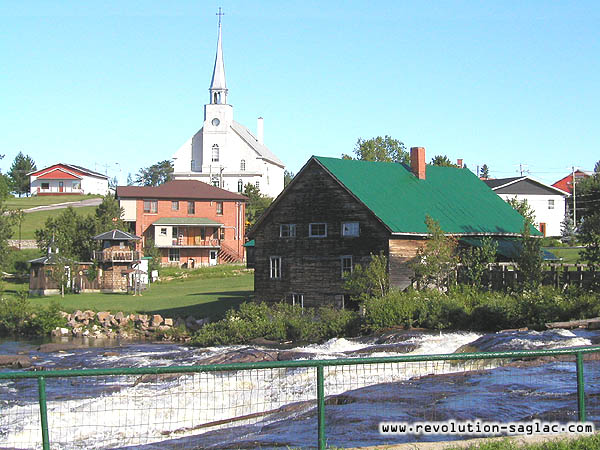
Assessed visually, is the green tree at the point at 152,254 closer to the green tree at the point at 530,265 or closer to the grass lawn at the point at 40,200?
the green tree at the point at 530,265

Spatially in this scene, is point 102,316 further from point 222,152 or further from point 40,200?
point 40,200

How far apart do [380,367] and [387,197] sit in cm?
2384

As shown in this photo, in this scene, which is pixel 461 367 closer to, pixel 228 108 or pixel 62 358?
pixel 62 358

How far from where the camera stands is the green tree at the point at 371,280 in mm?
38688

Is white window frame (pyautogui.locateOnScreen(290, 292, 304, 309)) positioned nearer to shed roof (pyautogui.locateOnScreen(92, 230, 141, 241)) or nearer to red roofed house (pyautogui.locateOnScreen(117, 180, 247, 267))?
shed roof (pyautogui.locateOnScreen(92, 230, 141, 241))

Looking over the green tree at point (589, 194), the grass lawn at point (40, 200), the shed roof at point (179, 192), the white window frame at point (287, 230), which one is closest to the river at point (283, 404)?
the white window frame at point (287, 230)

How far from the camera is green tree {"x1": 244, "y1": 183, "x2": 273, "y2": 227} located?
311 feet

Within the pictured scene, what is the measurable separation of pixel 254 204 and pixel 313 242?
184 feet

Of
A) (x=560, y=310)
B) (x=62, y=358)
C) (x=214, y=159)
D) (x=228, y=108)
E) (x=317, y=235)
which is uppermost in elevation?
(x=228, y=108)

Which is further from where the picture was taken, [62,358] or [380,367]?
[62,358]

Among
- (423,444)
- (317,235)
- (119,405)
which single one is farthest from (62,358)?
(423,444)

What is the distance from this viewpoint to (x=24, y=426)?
16922 millimetres

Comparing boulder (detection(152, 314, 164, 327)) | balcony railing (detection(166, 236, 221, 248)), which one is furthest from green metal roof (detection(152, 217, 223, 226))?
boulder (detection(152, 314, 164, 327))

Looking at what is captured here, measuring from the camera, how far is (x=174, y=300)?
50.6 meters
